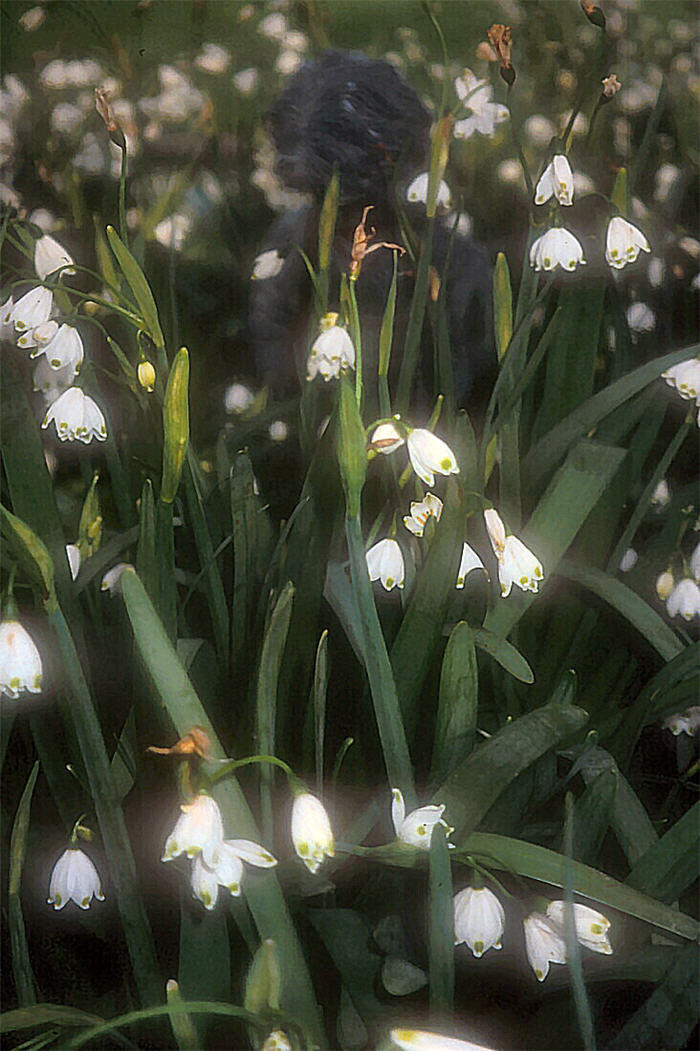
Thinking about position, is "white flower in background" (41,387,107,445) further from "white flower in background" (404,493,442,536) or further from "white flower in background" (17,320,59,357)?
"white flower in background" (404,493,442,536)

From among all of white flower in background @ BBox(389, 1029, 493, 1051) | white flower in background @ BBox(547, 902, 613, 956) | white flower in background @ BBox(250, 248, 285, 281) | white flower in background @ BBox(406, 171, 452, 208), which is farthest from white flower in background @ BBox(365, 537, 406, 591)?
white flower in background @ BBox(250, 248, 285, 281)

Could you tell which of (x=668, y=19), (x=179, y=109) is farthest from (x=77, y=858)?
(x=668, y=19)

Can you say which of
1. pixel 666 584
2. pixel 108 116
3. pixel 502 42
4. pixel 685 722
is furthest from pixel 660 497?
pixel 108 116

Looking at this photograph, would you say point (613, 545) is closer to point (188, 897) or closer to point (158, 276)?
point (188, 897)

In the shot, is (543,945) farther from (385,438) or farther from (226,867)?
(385,438)

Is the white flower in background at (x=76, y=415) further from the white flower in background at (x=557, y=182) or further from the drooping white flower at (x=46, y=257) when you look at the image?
the white flower in background at (x=557, y=182)

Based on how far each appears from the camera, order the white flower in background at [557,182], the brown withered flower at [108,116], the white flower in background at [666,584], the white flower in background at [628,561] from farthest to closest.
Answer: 1. the white flower in background at [628,561]
2. the white flower in background at [666,584]
3. the white flower in background at [557,182]
4. the brown withered flower at [108,116]

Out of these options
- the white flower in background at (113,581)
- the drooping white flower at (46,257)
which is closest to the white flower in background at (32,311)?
the drooping white flower at (46,257)
